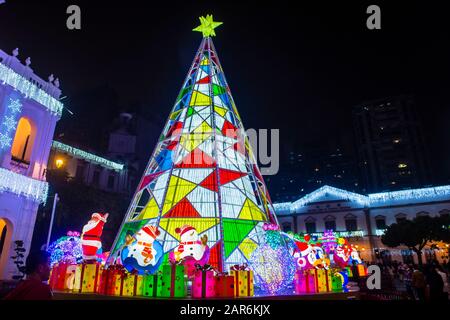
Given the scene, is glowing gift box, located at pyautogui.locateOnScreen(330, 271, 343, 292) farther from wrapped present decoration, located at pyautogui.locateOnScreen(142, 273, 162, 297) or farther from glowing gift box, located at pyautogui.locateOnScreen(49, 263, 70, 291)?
glowing gift box, located at pyautogui.locateOnScreen(49, 263, 70, 291)

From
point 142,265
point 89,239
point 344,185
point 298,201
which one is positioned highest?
point 344,185

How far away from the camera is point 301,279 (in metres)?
10.9

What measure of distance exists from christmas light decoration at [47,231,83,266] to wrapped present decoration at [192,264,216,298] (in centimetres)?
770

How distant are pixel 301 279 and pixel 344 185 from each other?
302 ft

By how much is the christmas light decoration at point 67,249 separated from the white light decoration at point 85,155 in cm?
2240

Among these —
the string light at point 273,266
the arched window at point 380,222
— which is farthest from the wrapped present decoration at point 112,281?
the arched window at point 380,222

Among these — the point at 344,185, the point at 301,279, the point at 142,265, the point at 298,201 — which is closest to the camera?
the point at 142,265

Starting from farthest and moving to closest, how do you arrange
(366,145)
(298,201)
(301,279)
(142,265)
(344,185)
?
(344,185), (366,145), (298,201), (301,279), (142,265)

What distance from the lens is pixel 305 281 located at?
1084 cm

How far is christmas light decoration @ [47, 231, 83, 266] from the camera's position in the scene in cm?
1440

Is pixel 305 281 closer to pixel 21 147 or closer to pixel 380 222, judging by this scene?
pixel 21 147

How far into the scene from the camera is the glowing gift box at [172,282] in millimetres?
9328
